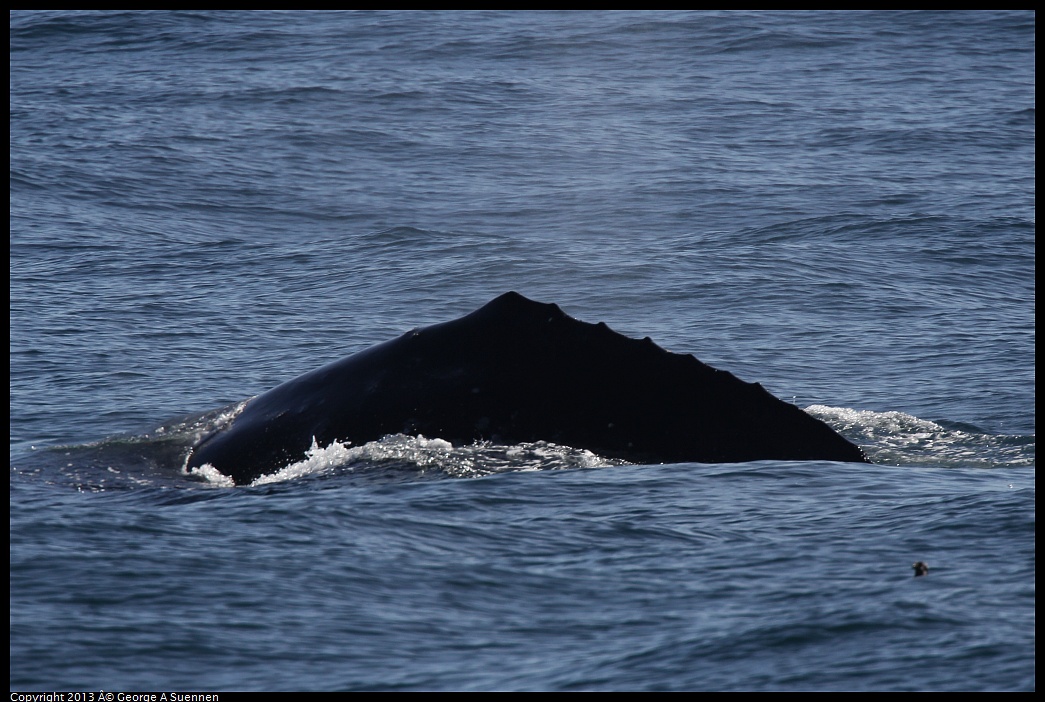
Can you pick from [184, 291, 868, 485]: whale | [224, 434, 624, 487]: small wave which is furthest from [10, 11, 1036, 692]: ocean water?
[184, 291, 868, 485]: whale

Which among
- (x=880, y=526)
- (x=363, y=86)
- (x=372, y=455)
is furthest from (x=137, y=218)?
(x=880, y=526)

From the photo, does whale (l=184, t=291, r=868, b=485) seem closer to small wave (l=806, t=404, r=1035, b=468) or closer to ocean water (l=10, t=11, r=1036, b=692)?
ocean water (l=10, t=11, r=1036, b=692)

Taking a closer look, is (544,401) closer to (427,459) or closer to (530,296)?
(427,459)

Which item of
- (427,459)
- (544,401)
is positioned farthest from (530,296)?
(544,401)

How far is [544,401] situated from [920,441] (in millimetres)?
3501

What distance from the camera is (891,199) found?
2247cm

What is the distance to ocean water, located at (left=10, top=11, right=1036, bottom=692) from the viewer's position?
6.59m

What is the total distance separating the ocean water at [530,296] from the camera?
6586 mm

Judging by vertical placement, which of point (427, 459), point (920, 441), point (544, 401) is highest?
point (544, 401)

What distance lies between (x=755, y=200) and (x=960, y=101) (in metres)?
9.52

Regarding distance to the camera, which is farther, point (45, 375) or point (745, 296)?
point (745, 296)

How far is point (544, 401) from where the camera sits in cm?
853

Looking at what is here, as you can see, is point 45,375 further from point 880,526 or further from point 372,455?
point 880,526

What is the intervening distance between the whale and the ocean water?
16 cm
